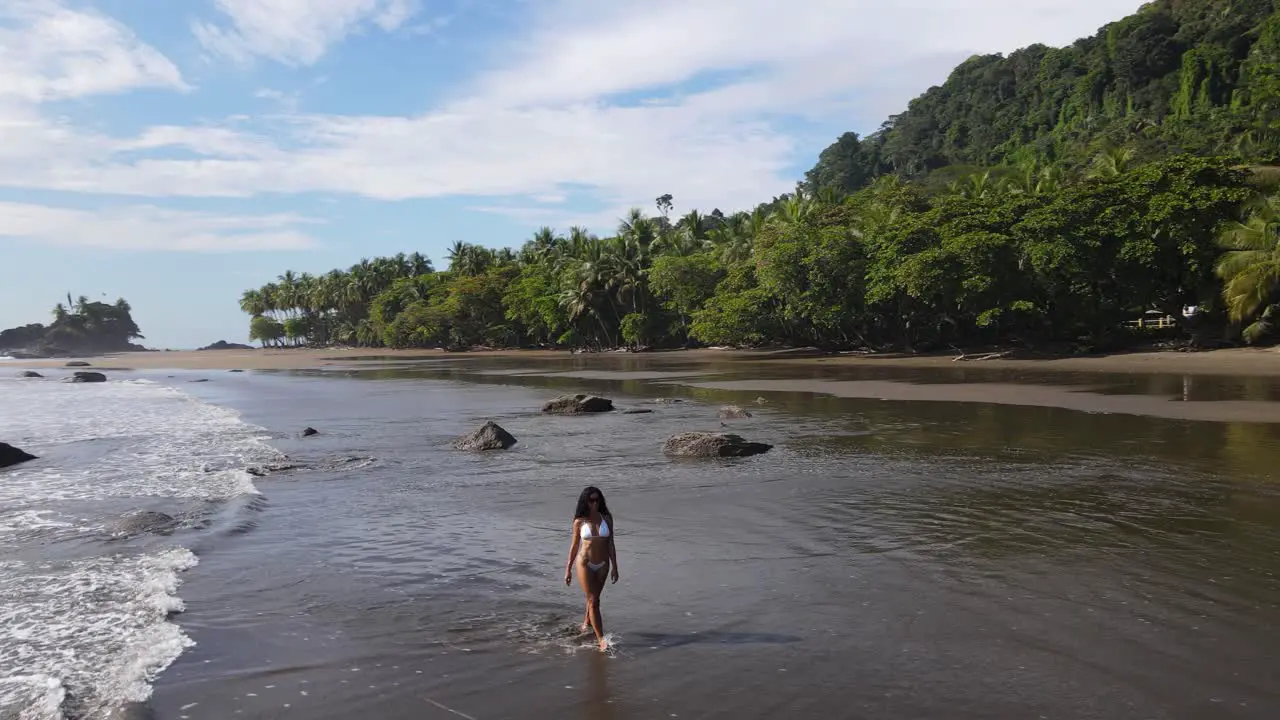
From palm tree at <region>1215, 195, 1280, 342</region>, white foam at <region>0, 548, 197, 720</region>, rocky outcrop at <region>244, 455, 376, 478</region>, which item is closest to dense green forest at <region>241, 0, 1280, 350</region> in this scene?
palm tree at <region>1215, 195, 1280, 342</region>

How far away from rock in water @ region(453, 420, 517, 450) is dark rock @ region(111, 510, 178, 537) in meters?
6.98

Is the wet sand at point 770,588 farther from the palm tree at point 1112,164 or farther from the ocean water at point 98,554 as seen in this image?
the palm tree at point 1112,164

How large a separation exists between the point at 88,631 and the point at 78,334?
158 m

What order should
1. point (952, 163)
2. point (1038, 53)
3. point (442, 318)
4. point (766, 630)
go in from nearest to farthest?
1. point (766, 630)
2. point (442, 318)
3. point (952, 163)
4. point (1038, 53)

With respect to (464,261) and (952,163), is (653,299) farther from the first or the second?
(952,163)

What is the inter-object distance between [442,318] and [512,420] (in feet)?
225

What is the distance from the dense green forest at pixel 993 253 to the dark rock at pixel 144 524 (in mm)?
36262

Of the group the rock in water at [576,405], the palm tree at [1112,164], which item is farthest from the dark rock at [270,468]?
the palm tree at [1112,164]

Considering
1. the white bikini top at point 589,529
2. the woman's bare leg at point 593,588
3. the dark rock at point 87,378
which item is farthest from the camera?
the dark rock at point 87,378

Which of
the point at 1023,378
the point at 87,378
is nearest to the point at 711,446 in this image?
the point at 1023,378

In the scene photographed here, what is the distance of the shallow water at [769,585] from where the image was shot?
6.09 metres

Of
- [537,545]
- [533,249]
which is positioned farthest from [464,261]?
[537,545]

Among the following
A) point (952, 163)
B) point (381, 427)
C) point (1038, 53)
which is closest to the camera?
point (381, 427)

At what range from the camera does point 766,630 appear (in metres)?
7.29
